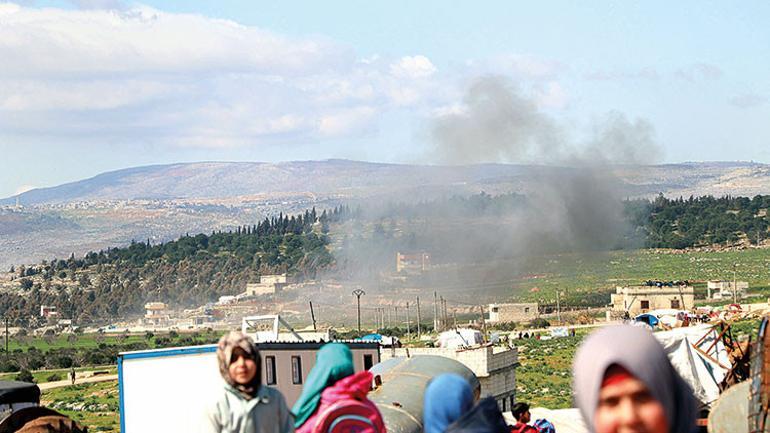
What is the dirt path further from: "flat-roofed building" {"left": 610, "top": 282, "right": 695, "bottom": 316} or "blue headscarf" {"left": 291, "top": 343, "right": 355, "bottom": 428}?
"blue headscarf" {"left": 291, "top": 343, "right": 355, "bottom": 428}

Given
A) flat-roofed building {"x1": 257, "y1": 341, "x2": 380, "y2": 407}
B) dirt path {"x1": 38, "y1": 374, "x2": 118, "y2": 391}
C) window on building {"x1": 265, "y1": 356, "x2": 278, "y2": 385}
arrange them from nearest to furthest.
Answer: window on building {"x1": 265, "y1": 356, "x2": 278, "y2": 385} → flat-roofed building {"x1": 257, "y1": 341, "x2": 380, "y2": 407} → dirt path {"x1": 38, "y1": 374, "x2": 118, "y2": 391}

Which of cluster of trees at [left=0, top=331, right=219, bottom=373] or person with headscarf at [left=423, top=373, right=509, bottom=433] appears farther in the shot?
cluster of trees at [left=0, top=331, right=219, bottom=373]

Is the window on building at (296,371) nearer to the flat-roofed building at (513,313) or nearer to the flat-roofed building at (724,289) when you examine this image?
the flat-roofed building at (513,313)

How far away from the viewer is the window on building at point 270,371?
25.8 metres

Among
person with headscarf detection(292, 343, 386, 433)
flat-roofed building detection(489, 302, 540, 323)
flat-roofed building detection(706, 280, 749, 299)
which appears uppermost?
person with headscarf detection(292, 343, 386, 433)

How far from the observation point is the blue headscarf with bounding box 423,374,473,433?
20.3 feet

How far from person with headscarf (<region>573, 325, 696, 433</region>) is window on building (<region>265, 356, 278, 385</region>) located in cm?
2196

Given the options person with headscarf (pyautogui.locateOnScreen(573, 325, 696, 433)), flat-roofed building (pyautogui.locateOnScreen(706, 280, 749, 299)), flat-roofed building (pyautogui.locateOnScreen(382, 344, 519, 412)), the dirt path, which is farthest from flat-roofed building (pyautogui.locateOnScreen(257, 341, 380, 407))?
flat-roofed building (pyautogui.locateOnScreen(706, 280, 749, 299))

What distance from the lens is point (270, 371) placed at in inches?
1022

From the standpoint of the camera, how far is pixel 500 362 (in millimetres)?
48062

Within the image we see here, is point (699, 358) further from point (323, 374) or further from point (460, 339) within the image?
point (460, 339)

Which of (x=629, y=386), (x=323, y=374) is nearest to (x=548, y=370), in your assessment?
(x=323, y=374)

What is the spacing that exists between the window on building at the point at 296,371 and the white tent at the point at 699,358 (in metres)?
7.34

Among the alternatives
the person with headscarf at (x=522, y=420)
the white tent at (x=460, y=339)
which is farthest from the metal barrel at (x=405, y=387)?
the white tent at (x=460, y=339)
